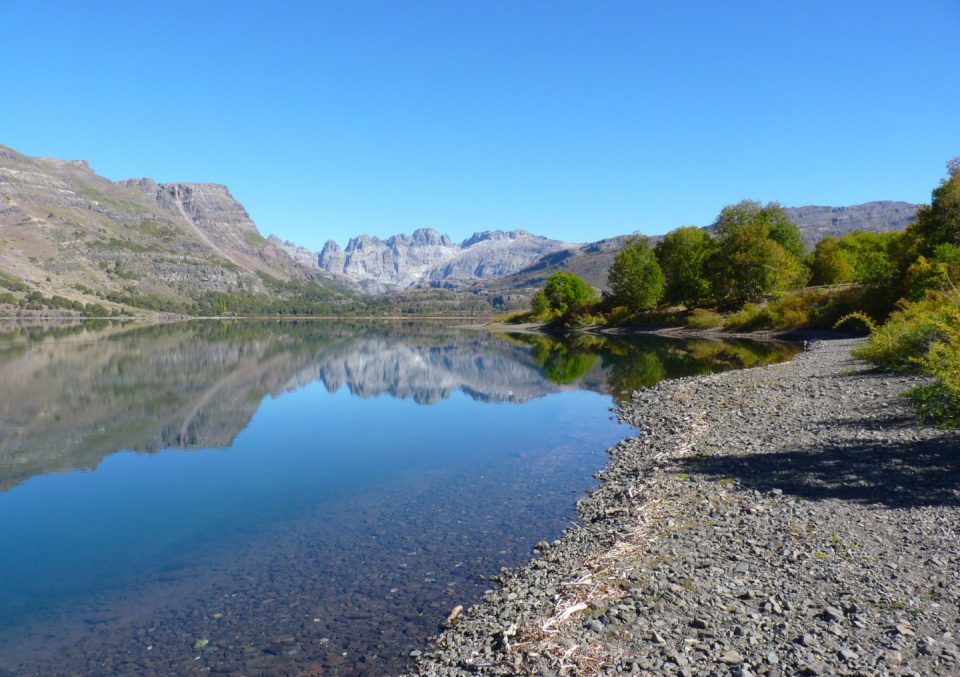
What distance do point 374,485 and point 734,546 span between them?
44.1ft

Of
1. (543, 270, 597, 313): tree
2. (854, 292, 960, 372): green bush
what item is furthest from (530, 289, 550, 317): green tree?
(854, 292, 960, 372): green bush

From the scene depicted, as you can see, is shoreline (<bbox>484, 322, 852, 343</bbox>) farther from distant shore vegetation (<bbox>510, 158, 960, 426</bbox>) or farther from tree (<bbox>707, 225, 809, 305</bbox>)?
tree (<bbox>707, 225, 809, 305</bbox>)

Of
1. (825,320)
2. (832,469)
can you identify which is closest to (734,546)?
(832,469)

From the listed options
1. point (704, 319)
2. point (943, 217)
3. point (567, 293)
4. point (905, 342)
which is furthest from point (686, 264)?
point (905, 342)

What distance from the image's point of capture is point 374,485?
73.9 feet

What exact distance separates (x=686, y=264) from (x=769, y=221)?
54.5 ft

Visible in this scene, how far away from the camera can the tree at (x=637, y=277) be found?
119 m

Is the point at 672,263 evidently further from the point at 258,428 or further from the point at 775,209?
the point at 258,428

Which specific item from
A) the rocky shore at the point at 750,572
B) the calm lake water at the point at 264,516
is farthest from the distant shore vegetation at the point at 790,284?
the calm lake water at the point at 264,516

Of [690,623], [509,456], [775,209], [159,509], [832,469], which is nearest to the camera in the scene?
[690,623]

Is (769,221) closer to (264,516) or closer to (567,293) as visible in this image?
(567,293)

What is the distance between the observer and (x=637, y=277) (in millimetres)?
120562

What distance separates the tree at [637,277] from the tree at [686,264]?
206cm

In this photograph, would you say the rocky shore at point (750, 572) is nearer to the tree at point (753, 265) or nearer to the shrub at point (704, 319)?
the tree at point (753, 265)
